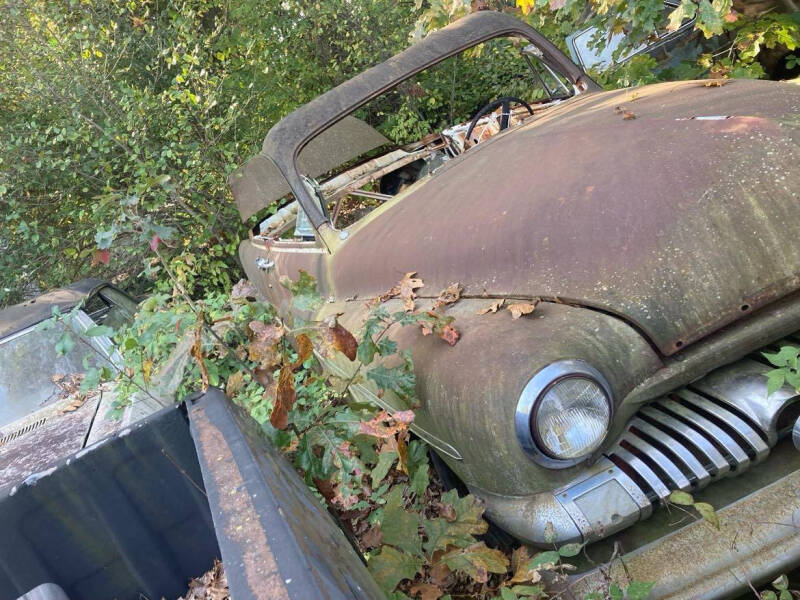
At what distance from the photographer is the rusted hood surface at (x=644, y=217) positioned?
5.74 feet

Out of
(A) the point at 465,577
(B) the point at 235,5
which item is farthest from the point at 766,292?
(B) the point at 235,5

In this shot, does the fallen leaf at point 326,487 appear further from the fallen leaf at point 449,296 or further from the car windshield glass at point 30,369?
the car windshield glass at point 30,369

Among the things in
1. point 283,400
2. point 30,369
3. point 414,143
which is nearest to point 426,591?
point 283,400

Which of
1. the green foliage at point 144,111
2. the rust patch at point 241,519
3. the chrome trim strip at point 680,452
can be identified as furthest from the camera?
the green foliage at point 144,111

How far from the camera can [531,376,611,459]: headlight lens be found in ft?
5.32

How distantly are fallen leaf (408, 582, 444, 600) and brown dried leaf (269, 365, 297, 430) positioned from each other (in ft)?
2.09

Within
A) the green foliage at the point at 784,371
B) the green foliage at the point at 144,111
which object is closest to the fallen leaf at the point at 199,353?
the green foliage at the point at 784,371

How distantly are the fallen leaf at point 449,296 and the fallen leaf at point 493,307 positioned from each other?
0.58 ft

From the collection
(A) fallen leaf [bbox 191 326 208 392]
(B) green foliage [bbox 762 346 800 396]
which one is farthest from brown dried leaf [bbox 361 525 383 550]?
(B) green foliage [bbox 762 346 800 396]

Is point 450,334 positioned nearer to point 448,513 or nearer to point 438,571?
point 448,513

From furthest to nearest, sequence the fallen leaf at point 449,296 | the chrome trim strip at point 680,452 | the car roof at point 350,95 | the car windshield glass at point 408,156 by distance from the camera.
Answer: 1. the car windshield glass at point 408,156
2. the car roof at point 350,95
3. the fallen leaf at point 449,296
4. the chrome trim strip at point 680,452

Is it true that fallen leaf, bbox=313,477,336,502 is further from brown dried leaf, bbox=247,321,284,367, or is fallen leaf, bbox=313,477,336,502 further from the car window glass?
the car window glass

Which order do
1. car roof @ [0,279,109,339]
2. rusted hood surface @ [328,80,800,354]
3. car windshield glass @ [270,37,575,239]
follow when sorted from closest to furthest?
rusted hood surface @ [328,80,800,354]
car windshield glass @ [270,37,575,239]
car roof @ [0,279,109,339]

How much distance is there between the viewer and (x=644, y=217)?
1897 mm
